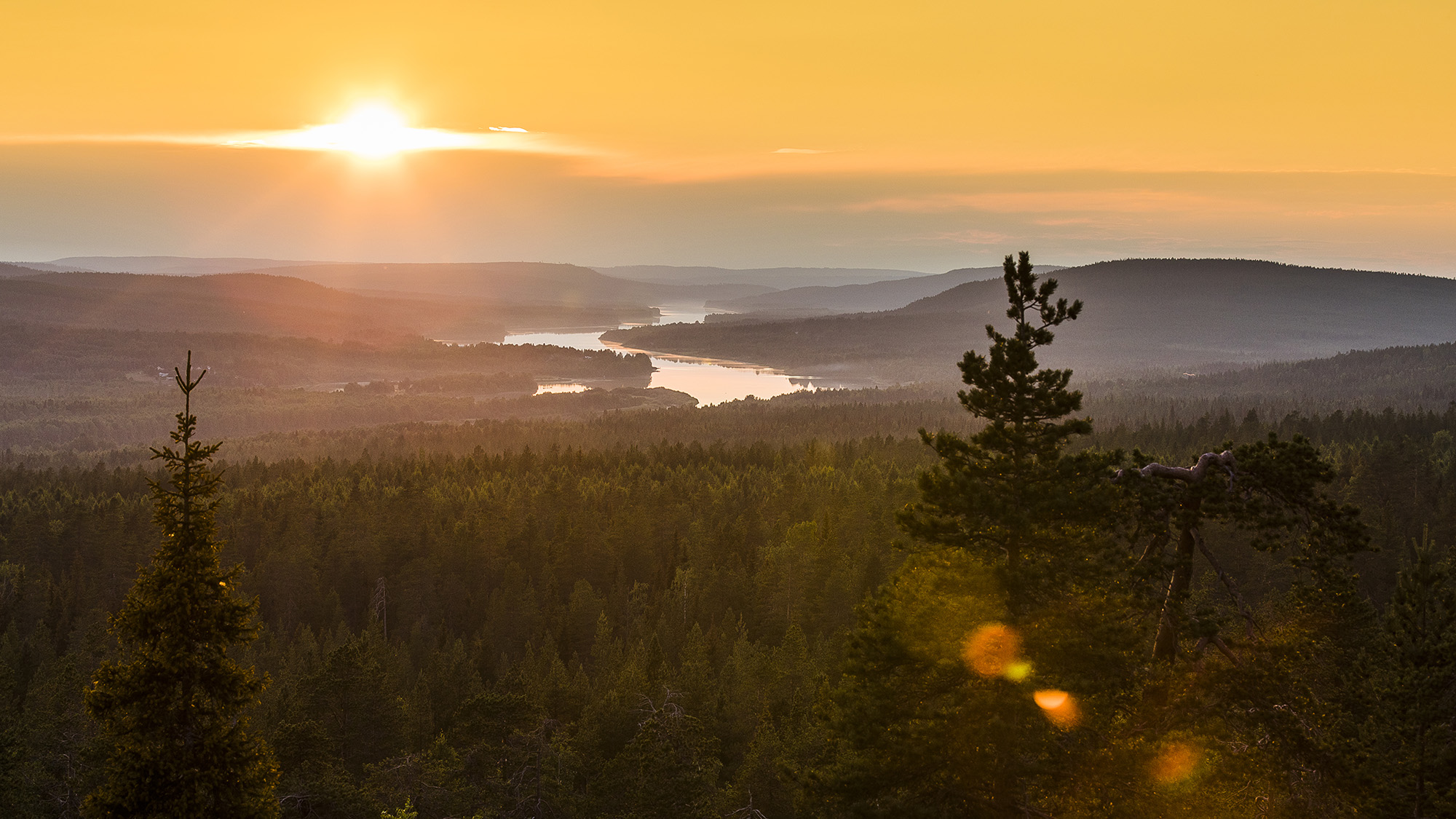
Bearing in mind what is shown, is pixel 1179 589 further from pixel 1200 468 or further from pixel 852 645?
pixel 852 645

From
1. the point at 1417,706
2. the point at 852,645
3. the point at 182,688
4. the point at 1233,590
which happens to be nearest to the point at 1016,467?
the point at 852,645

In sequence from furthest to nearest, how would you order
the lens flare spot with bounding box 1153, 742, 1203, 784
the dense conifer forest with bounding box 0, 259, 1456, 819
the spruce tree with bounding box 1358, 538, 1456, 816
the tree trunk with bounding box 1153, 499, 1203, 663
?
the spruce tree with bounding box 1358, 538, 1456, 816 → the lens flare spot with bounding box 1153, 742, 1203, 784 → the dense conifer forest with bounding box 0, 259, 1456, 819 → the tree trunk with bounding box 1153, 499, 1203, 663

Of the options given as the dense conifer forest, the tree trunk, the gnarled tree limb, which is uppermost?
the gnarled tree limb

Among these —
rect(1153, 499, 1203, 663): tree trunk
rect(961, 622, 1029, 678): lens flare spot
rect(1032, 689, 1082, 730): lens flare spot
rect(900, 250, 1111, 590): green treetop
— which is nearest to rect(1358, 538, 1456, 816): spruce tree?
rect(1032, 689, 1082, 730): lens flare spot

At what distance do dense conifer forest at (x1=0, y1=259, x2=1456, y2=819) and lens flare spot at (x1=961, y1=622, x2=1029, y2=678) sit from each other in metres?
0.06

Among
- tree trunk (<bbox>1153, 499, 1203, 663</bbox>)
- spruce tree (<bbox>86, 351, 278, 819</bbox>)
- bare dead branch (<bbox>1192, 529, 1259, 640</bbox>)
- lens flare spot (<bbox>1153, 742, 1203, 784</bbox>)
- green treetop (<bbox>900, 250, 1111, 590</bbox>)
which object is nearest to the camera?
bare dead branch (<bbox>1192, 529, 1259, 640</bbox>)

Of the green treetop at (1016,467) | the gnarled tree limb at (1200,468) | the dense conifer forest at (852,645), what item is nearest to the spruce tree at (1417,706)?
the dense conifer forest at (852,645)

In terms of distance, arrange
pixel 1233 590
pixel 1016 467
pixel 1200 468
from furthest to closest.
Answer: pixel 1016 467 → pixel 1200 468 → pixel 1233 590

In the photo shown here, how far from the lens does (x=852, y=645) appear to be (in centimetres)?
2366

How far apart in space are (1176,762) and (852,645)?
7.24 m

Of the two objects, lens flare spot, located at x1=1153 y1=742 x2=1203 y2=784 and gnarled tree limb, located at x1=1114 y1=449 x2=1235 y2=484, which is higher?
gnarled tree limb, located at x1=1114 y1=449 x2=1235 y2=484

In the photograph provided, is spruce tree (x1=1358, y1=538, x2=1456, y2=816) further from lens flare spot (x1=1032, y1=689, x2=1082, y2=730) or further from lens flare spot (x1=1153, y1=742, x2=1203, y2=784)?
lens flare spot (x1=1032, y1=689, x2=1082, y2=730)

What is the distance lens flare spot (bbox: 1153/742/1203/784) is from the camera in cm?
1939

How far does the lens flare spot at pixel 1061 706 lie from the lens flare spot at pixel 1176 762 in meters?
1.65
